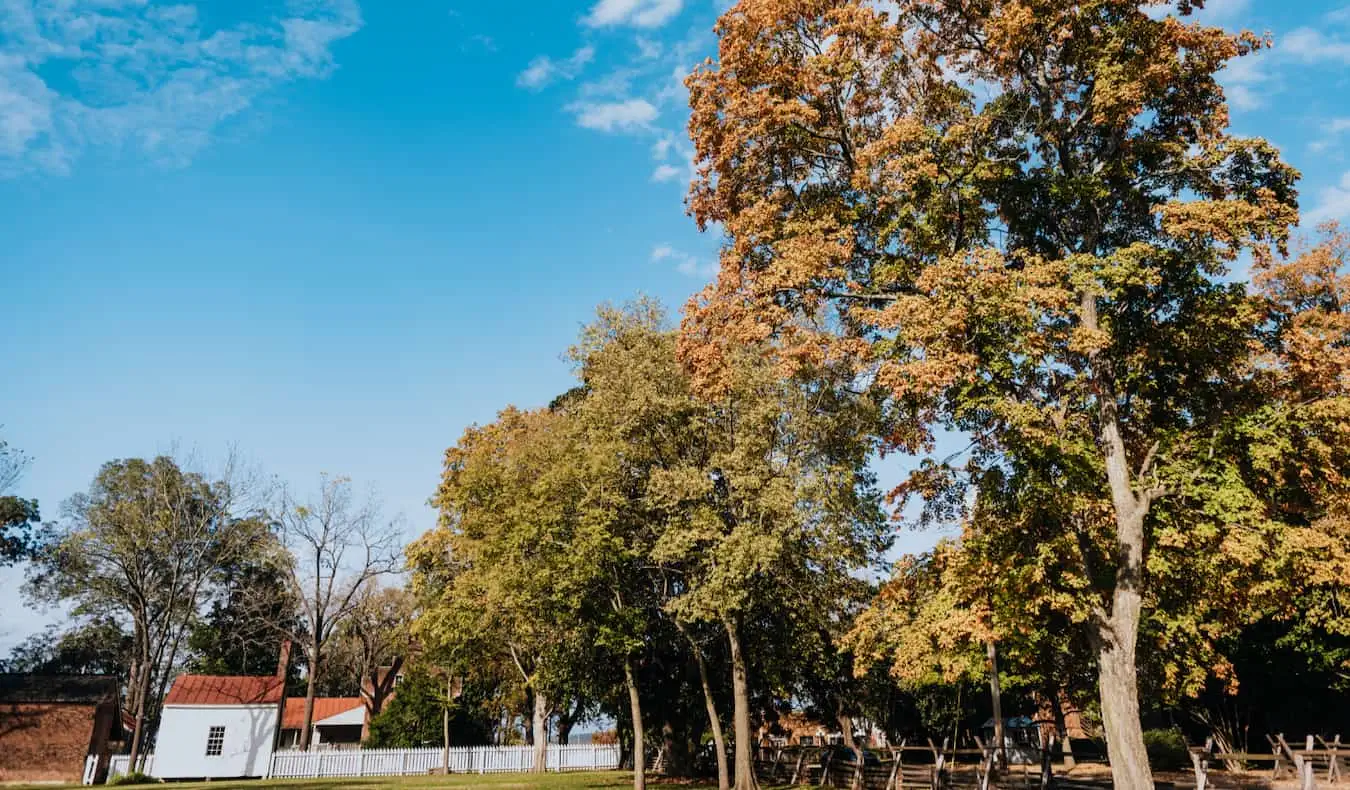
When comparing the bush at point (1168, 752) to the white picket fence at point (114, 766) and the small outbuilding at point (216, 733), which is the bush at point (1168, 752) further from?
the white picket fence at point (114, 766)

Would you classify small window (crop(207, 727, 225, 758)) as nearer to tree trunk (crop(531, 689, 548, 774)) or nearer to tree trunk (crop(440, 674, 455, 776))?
tree trunk (crop(440, 674, 455, 776))

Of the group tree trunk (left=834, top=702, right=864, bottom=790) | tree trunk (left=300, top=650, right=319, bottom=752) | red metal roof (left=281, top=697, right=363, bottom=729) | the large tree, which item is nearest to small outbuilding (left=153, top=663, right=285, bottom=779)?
tree trunk (left=300, top=650, right=319, bottom=752)

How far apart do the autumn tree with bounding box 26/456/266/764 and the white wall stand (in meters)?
1.64

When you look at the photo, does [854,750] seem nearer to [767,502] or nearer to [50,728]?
[767,502]

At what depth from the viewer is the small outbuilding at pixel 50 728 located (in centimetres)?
3559

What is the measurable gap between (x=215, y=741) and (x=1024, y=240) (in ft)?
137

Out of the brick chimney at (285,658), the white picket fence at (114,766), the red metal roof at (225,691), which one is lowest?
the white picket fence at (114,766)

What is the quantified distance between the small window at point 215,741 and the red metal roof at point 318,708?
21.6 meters

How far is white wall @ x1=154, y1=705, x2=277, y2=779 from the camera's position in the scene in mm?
37281

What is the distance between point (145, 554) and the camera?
152 feet

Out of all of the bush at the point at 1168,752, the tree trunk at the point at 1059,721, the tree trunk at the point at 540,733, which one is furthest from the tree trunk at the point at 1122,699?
the tree trunk at the point at 540,733

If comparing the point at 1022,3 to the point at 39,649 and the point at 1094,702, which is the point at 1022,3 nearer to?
the point at 1094,702

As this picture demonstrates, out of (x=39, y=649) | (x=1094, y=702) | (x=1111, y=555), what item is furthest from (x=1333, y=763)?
(x=39, y=649)

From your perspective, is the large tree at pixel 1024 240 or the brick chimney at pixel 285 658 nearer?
the large tree at pixel 1024 240
